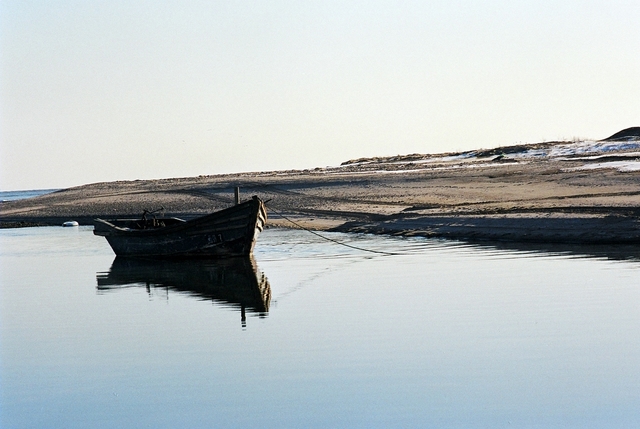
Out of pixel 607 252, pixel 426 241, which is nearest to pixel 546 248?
pixel 607 252

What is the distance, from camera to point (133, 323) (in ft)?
47.6

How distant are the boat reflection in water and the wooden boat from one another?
26 cm

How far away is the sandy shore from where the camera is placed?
24766 millimetres

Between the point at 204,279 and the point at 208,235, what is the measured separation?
12.5 feet

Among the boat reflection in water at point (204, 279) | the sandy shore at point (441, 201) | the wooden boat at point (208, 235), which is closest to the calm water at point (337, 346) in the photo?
the boat reflection in water at point (204, 279)

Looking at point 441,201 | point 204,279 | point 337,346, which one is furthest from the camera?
point 441,201

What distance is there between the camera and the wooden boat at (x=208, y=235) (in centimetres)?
2377

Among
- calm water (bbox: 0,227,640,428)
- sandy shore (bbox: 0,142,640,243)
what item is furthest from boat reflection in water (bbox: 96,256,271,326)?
sandy shore (bbox: 0,142,640,243)

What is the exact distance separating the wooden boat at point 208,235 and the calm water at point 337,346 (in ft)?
9.69

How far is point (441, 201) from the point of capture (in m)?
34.5

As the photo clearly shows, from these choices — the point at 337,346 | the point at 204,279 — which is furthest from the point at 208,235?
the point at 337,346

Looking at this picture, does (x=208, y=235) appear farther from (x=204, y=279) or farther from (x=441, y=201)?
(x=441, y=201)

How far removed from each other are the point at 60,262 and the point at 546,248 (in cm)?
1212

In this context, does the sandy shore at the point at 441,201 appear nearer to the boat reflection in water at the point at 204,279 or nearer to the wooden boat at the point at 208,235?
the wooden boat at the point at 208,235
